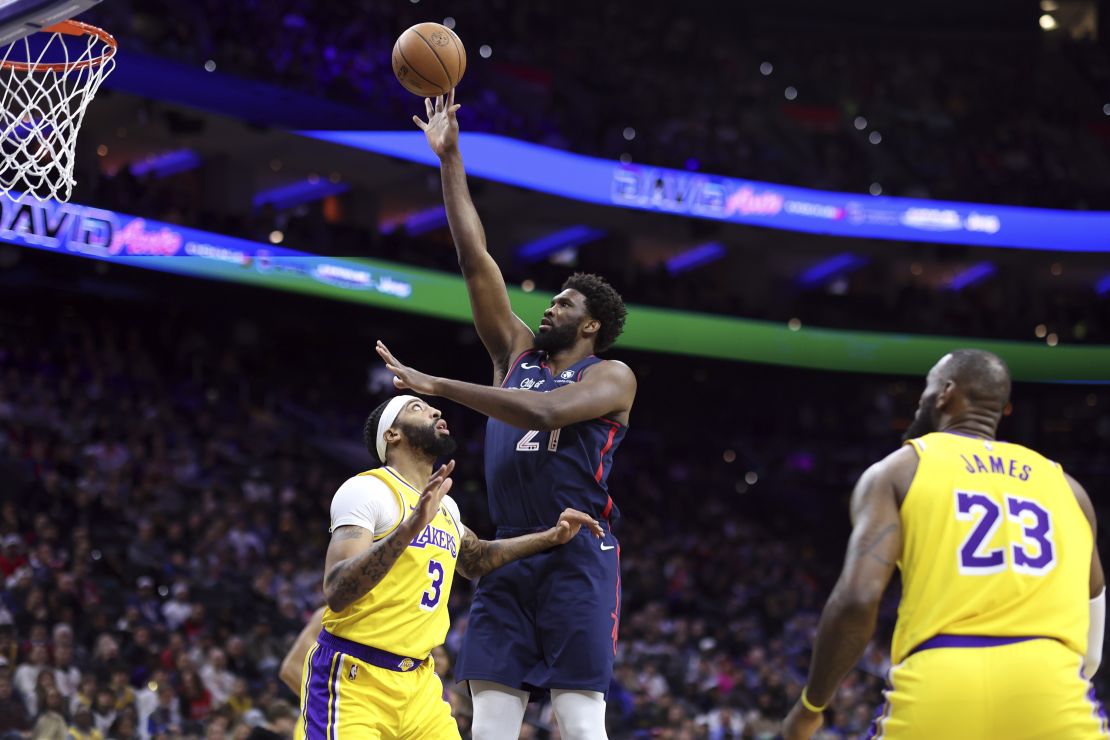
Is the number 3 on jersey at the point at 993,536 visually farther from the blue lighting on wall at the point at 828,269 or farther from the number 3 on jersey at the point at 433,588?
the blue lighting on wall at the point at 828,269

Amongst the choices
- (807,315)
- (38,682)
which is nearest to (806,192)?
(807,315)

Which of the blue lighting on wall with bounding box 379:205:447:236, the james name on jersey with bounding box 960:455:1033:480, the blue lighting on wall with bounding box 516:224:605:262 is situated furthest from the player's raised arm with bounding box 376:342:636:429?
the blue lighting on wall with bounding box 516:224:605:262

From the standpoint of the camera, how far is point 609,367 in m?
4.88

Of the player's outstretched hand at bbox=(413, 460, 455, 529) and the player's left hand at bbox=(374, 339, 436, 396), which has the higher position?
the player's left hand at bbox=(374, 339, 436, 396)

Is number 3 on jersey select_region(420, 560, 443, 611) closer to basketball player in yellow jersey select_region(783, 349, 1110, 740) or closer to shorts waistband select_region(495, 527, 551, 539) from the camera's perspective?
shorts waistband select_region(495, 527, 551, 539)

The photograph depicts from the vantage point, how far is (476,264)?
5062mm

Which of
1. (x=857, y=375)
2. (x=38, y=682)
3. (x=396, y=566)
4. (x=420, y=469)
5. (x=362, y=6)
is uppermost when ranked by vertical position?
(x=362, y=6)

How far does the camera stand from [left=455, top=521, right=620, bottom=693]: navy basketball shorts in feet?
15.3

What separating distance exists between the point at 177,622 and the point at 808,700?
9.85 metres

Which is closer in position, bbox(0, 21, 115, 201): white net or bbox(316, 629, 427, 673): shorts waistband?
bbox(316, 629, 427, 673): shorts waistband

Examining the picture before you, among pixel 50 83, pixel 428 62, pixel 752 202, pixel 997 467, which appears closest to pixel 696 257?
pixel 752 202

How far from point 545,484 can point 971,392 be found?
1.69 metres

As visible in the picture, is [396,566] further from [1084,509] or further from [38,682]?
[38,682]

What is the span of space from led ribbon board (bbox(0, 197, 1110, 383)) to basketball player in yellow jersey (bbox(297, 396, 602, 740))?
36.8ft
